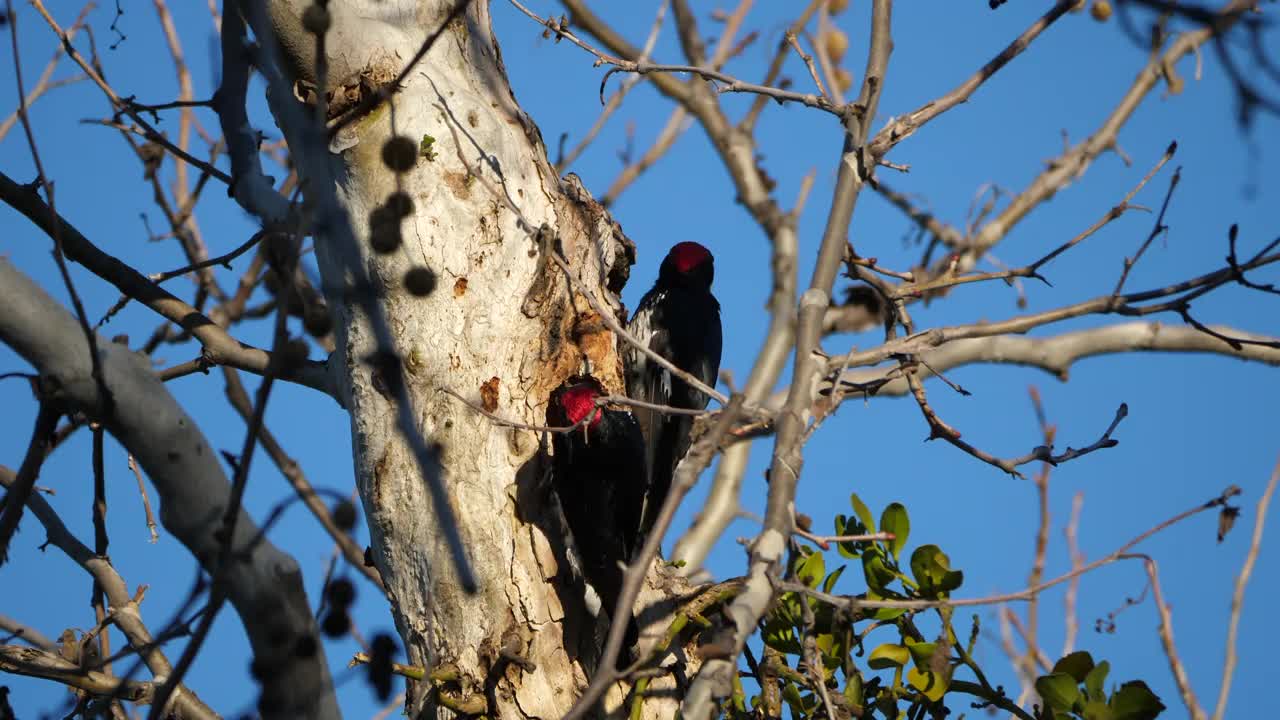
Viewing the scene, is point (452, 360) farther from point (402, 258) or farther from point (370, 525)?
point (370, 525)

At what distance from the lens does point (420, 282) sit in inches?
Result: 106

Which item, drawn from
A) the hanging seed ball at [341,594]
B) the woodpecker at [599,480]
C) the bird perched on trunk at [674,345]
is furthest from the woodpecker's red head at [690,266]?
the hanging seed ball at [341,594]

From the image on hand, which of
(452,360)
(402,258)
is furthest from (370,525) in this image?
(402,258)

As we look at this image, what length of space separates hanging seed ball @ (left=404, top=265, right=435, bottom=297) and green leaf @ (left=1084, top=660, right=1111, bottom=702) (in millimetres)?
1831

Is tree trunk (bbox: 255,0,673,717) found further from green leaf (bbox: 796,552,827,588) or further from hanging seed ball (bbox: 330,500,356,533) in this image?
hanging seed ball (bbox: 330,500,356,533)

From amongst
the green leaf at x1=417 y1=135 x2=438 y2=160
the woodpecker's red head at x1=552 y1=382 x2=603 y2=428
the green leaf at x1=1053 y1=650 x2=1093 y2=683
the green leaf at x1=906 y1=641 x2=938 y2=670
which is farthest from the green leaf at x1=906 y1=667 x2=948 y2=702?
the green leaf at x1=417 y1=135 x2=438 y2=160

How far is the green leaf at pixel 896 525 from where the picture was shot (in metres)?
2.76

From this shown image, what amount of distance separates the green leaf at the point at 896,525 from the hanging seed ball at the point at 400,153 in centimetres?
152

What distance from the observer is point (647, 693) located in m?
2.86

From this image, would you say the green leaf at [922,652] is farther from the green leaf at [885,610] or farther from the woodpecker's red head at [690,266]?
the woodpecker's red head at [690,266]

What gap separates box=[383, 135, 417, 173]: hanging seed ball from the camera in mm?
2867

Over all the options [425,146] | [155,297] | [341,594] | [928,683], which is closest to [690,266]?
[425,146]

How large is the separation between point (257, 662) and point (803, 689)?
4.84 feet

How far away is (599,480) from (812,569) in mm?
831
